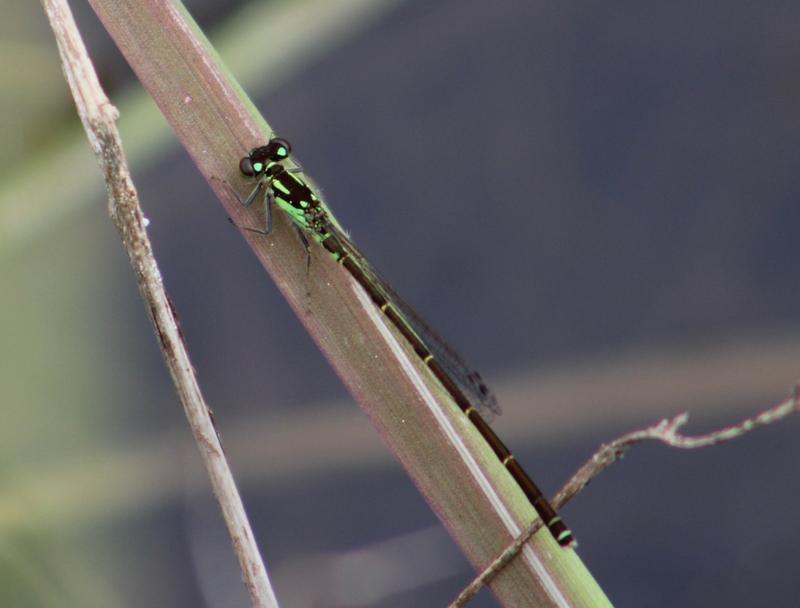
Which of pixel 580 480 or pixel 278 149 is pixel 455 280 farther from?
pixel 580 480

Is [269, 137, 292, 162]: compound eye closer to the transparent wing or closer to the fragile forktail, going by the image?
the fragile forktail

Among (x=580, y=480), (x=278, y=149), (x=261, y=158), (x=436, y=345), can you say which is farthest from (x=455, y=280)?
(x=580, y=480)

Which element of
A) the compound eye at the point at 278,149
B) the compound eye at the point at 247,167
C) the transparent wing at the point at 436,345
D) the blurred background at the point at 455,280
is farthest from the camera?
the blurred background at the point at 455,280

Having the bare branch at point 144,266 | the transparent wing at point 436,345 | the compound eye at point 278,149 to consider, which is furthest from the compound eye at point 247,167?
the bare branch at point 144,266

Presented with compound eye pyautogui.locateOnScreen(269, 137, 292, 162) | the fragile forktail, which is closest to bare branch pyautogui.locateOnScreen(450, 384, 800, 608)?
the fragile forktail

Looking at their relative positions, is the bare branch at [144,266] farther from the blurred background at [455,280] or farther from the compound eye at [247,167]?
the blurred background at [455,280]

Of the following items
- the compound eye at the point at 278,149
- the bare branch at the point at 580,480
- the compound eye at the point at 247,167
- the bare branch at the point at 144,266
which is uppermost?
the compound eye at the point at 278,149

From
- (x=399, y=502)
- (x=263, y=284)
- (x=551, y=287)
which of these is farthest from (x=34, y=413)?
(x=551, y=287)
